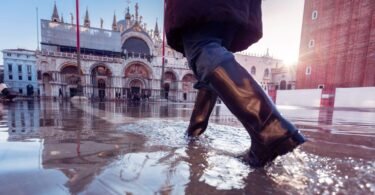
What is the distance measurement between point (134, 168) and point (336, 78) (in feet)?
70.8

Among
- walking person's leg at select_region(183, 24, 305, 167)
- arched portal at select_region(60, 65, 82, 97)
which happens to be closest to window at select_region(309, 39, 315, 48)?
walking person's leg at select_region(183, 24, 305, 167)

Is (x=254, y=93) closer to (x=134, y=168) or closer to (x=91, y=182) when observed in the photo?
(x=134, y=168)

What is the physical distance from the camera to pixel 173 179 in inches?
30.7

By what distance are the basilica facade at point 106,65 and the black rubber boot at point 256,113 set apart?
26.5m

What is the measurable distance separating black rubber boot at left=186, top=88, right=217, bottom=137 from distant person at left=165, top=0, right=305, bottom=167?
A: 18.9 inches

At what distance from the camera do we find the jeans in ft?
3.03

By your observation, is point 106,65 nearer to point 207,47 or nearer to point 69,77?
point 69,77

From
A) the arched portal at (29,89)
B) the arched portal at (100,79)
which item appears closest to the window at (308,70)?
the arched portal at (100,79)

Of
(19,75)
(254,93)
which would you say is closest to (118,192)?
(254,93)

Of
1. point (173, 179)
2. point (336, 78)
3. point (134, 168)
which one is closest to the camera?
point (173, 179)

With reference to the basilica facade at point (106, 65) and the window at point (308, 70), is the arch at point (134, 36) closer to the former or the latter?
Answer: the basilica facade at point (106, 65)

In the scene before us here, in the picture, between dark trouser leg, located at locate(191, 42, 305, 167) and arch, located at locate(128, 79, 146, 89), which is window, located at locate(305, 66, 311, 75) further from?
dark trouser leg, located at locate(191, 42, 305, 167)

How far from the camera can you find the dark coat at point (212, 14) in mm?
958

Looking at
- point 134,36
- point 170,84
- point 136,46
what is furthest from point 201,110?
point 134,36
